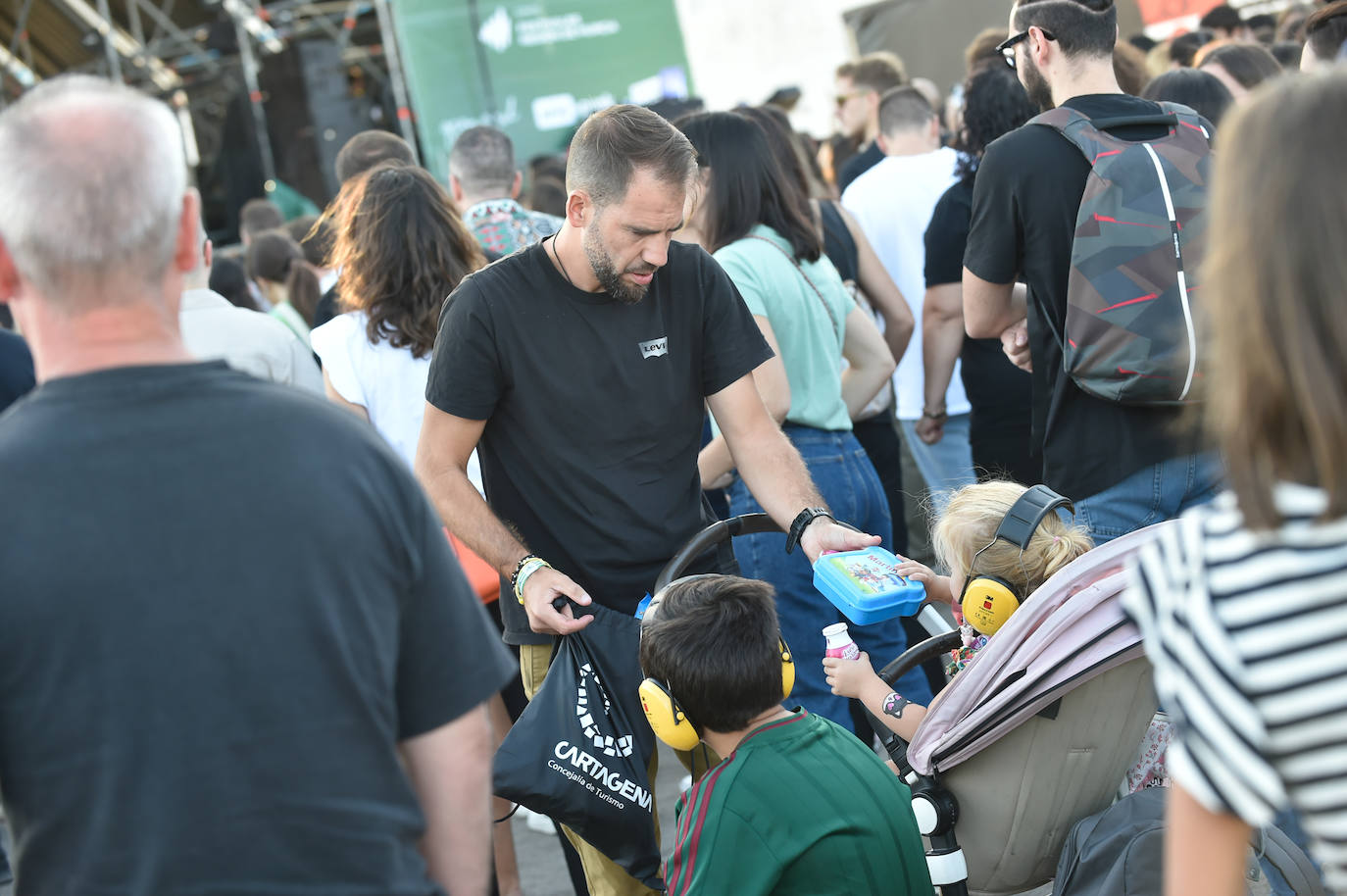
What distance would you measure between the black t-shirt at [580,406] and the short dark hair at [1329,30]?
7.60 feet

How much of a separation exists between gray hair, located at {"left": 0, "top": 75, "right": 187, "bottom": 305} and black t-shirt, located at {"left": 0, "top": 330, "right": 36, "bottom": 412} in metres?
1.87

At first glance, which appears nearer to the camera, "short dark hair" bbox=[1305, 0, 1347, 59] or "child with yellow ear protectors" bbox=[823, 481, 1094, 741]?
"child with yellow ear protectors" bbox=[823, 481, 1094, 741]

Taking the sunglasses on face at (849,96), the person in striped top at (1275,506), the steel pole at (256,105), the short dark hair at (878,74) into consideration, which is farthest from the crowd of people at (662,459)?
the steel pole at (256,105)

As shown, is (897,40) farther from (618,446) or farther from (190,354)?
(190,354)

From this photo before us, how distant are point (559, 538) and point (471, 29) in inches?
361

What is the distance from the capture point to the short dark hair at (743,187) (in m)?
3.78

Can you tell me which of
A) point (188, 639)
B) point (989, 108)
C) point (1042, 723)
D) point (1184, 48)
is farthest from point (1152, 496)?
point (1184, 48)

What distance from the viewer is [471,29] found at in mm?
11039

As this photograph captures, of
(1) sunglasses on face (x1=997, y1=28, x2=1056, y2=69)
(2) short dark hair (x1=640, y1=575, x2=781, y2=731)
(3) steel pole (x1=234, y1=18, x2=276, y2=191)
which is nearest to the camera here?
(2) short dark hair (x1=640, y1=575, x2=781, y2=731)

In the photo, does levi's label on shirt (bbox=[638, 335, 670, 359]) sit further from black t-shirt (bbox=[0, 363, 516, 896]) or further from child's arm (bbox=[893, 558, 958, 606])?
black t-shirt (bbox=[0, 363, 516, 896])

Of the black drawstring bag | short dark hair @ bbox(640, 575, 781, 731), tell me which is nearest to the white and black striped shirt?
short dark hair @ bbox(640, 575, 781, 731)

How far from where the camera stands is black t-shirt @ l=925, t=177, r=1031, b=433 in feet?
14.6

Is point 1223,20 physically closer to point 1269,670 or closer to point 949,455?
point 949,455

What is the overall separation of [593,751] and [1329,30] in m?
3.21
